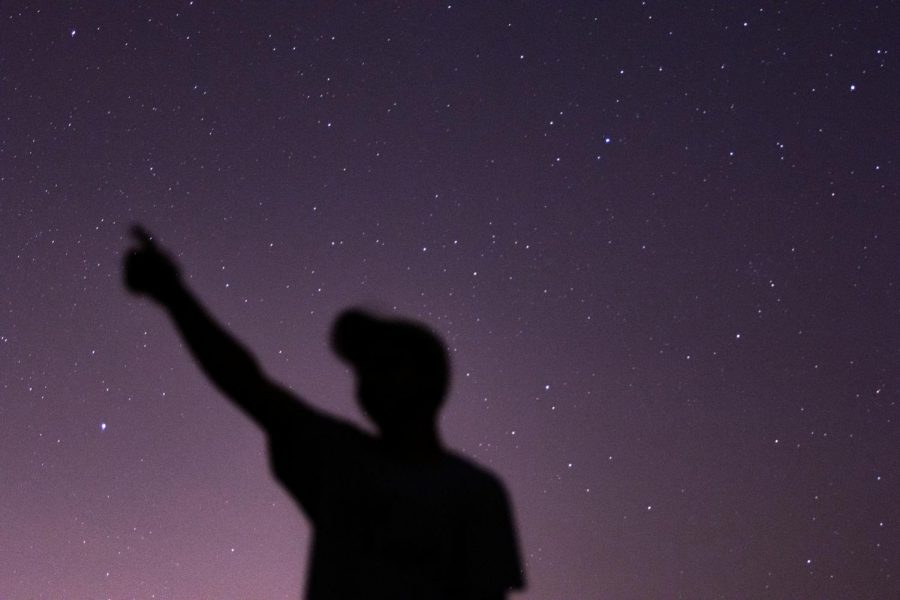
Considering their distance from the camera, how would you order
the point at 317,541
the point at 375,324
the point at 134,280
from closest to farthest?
the point at 134,280, the point at 317,541, the point at 375,324

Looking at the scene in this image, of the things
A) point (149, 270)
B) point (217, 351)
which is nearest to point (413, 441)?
point (217, 351)

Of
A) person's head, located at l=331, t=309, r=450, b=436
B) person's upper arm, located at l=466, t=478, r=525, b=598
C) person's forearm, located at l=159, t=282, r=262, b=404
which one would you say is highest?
person's head, located at l=331, t=309, r=450, b=436

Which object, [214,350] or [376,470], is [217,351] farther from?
[376,470]

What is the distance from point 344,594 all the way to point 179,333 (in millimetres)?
411

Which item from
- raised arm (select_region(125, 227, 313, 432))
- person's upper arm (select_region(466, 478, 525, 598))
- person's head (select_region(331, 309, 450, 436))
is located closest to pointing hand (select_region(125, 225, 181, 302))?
raised arm (select_region(125, 227, 313, 432))

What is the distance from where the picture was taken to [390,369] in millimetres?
2068

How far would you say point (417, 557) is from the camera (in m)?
1.98

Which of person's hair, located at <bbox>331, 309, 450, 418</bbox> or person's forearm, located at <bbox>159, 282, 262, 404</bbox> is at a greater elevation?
person's hair, located at <bbox>331, 309, 450, 418</bbox>

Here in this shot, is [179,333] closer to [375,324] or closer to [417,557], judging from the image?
[375,324]

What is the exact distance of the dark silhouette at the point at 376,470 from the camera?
1913mm

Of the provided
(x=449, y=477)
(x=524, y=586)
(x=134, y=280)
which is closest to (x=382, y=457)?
(x=449, y=477)

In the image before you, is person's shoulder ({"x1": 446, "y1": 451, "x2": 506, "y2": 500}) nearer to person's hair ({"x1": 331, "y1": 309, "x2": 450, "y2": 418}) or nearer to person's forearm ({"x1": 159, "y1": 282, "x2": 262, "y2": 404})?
person's hair ({"x1": 331, "y1": 309, "x2": 450, "y2": 418})

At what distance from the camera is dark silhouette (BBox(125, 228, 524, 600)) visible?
1913 mm

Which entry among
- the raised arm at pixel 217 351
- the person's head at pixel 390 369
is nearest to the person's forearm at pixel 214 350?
the raised arm at pixel 217 351
